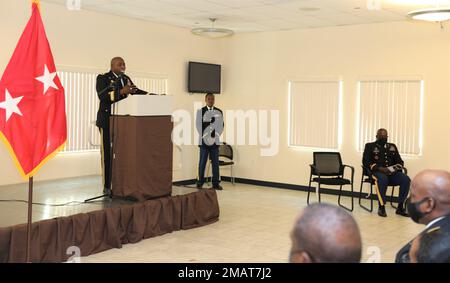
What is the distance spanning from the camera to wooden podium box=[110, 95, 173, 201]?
5945mm

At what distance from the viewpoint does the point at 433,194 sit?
2250 mm

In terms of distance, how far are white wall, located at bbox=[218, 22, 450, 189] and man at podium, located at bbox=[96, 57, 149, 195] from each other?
14.3ft

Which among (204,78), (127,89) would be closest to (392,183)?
(204,78)

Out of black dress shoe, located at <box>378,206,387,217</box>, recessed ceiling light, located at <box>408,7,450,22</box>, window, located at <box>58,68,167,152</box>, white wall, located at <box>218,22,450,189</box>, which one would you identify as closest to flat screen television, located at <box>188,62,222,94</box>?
white wall, located at <box>218,22,450,189</box>

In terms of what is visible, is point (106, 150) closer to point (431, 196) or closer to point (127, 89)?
point (127, 89)

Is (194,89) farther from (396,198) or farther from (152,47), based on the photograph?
(396,198)

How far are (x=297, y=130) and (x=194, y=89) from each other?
6.95 ft

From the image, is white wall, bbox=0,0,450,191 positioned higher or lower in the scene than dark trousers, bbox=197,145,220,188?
Answer: higher

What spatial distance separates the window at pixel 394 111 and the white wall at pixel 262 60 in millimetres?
147

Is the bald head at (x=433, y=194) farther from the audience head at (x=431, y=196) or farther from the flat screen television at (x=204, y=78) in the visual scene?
the flat screen television at (x=204, y=78)

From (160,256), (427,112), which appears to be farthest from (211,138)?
(160,256)

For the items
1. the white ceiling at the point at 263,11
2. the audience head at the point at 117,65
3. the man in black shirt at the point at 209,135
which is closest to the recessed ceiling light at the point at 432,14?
the white ceiling at the point at 263,11

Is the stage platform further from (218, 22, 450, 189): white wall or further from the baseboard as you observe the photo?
(218, 22, 450, 189): white wall

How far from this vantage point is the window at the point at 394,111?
8328 millimetres
